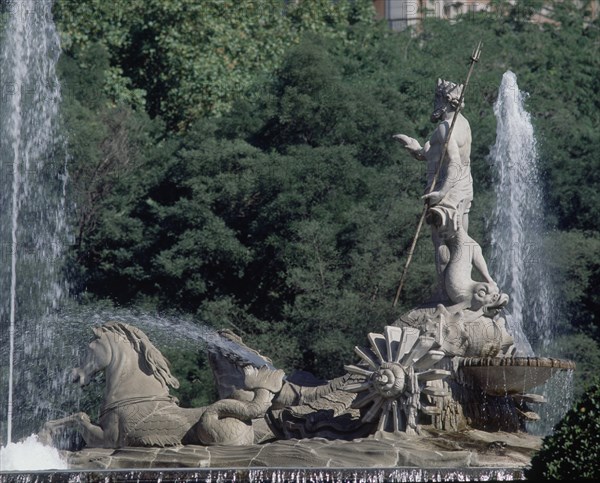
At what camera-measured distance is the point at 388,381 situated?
17953 millimetres

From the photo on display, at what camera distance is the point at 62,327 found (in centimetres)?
2823

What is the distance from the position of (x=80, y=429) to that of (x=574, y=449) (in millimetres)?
6935

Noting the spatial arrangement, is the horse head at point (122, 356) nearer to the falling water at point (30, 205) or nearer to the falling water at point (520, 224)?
the falling water at point (30, 205)

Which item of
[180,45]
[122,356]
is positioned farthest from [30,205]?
[122,356]

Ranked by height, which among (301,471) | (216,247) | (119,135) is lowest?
(301,471)

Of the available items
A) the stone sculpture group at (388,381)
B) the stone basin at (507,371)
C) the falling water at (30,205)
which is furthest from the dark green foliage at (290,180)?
the stone basin at (507,371)

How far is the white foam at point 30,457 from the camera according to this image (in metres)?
17.8

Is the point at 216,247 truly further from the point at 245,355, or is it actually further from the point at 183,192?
the point at 245,355

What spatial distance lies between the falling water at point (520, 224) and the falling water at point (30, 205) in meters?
8.04

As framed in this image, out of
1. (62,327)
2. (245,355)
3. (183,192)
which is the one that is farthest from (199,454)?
(183,192)

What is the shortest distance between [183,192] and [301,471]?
19.4 metres

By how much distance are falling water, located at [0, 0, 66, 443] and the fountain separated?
22.5 ft

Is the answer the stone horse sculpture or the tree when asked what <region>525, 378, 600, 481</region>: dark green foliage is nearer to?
the stone horse sculpture

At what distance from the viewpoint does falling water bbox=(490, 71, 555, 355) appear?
101 feet
